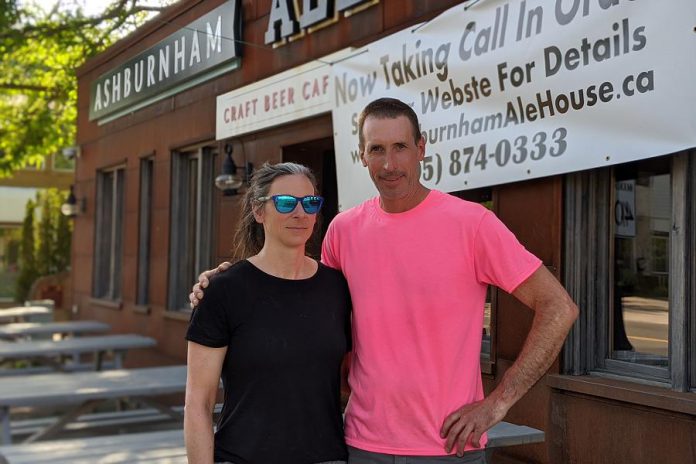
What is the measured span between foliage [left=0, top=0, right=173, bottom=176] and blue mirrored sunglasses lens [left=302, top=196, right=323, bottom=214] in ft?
42.8

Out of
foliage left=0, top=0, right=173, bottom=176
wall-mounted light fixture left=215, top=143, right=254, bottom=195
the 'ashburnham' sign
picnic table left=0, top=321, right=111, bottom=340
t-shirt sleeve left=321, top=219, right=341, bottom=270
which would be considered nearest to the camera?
t-shirt sleeve left=321, top=219, right=341, bottom=270

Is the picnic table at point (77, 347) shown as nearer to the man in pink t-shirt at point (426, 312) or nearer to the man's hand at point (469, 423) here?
the man in pink t-shirt at point (426, 312)

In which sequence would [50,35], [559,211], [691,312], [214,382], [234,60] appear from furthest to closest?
[50,35] < [234,60] < [559,211] < [691,312] < [214,382]

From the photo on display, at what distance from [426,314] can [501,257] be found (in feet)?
0.87

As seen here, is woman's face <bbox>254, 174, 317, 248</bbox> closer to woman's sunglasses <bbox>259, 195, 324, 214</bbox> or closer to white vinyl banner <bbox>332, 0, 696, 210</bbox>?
woman's sunglasses <bbox>259, 195, 324, 214</bbox>

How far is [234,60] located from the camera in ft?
25.5

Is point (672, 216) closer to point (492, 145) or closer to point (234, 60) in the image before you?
point (492, 145)

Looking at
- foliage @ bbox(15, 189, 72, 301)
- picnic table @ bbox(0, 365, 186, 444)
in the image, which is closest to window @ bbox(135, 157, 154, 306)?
picnic table @ bbox(0, 365, 186, 444)

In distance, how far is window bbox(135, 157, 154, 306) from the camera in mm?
9938

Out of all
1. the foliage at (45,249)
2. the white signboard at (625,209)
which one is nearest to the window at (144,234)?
the white signboard at (625,209)

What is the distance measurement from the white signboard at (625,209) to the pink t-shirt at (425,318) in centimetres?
206

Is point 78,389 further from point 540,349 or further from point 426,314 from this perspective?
point 540,349

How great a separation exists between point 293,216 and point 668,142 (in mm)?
1962

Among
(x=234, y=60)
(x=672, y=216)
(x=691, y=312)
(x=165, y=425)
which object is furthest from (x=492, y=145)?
(x=165, y=425)
